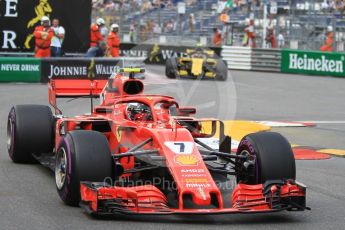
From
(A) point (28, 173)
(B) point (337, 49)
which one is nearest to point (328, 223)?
(A) point (28, 173)

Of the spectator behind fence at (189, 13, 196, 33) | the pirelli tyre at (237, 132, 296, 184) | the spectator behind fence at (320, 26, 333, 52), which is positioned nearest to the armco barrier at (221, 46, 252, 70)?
the spectator behind fence at (320, 26, 333, 52)

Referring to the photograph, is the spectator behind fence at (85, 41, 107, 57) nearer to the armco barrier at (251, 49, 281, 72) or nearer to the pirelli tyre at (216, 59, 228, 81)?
the pirelli tyre at (216, 59, 228, 81)

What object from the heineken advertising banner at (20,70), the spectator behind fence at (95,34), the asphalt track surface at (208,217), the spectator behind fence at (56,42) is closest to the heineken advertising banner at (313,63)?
the spectator behind fence at (95,34)

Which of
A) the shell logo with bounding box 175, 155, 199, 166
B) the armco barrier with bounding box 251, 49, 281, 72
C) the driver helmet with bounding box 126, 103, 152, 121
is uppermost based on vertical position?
the driver helmet with bounding box 126, 103, 152, 121

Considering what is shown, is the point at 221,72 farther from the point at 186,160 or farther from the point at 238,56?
the point at 186,160

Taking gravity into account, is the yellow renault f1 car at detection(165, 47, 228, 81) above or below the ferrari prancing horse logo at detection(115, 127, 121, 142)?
below

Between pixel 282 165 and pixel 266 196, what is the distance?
0.65m

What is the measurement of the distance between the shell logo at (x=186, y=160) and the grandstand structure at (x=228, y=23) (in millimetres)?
23565

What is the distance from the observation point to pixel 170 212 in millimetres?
6742

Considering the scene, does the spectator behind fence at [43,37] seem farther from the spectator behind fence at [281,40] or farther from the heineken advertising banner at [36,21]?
the spectator behind fence at [281,40]

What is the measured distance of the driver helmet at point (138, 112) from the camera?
27.8 ft

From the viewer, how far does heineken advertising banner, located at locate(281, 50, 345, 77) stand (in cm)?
2895

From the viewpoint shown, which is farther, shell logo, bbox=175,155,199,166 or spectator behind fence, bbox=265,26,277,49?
spectator behind fence, bbox=265,26,277,49

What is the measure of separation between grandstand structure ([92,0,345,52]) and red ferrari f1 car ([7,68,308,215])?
2238 cm
